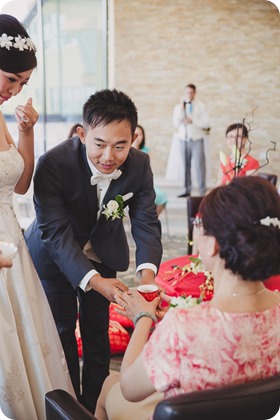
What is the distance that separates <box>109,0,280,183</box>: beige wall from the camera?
9.45 meters

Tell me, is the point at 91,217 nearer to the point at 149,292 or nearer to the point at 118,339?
the point at 149,292

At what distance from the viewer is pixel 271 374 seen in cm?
127

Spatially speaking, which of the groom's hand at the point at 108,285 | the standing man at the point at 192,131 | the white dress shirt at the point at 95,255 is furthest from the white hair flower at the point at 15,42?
the standing man at the point at 192,131

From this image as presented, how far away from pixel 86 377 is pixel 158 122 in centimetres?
768

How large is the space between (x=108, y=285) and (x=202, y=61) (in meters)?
8.35

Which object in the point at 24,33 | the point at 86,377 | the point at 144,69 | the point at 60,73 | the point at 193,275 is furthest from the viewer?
the point at 144,69

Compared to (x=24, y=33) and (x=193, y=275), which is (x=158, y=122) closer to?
(x=193, y=275)

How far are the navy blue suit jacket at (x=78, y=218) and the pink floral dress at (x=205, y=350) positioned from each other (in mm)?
784

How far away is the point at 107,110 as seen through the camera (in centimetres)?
186

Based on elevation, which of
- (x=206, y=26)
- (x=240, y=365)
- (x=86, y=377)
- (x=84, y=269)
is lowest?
(x=86, y=377)

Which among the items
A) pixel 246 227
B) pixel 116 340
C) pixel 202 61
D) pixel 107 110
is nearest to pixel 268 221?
pixel 246 227

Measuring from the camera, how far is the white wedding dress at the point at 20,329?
192 centimetres

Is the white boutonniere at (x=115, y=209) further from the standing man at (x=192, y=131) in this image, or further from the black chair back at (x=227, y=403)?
the standing man at (x=192, y=131)

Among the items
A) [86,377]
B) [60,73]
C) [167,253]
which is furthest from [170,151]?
[86,377]
